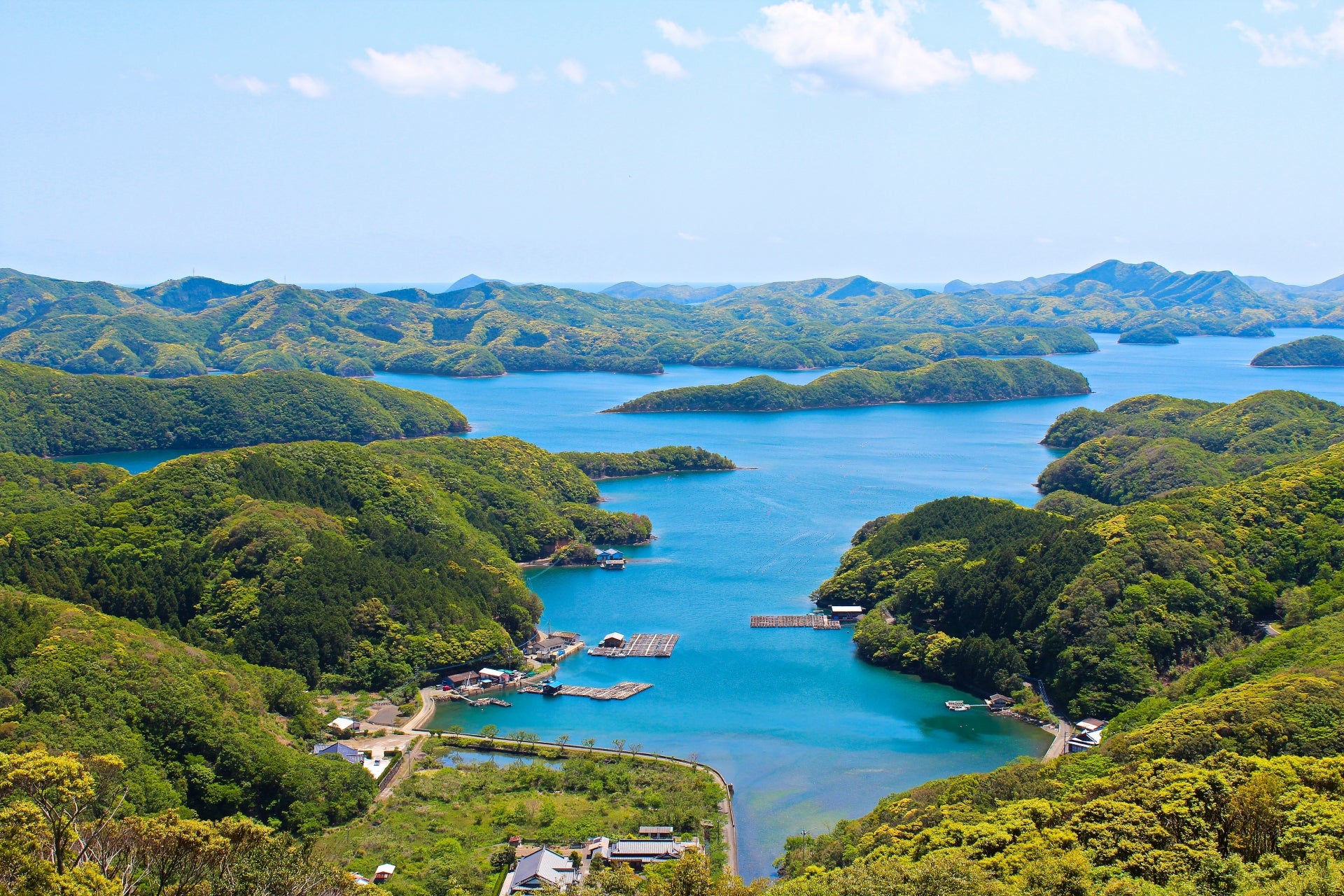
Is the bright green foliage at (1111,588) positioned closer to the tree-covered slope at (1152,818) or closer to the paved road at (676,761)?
the tree-covered slope at (1152,818)

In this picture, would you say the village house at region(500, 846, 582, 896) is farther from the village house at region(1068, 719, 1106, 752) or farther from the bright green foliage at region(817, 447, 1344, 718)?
the bright green foliage at region(817, 447, 1344, 718)

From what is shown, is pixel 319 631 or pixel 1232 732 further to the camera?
pixel 319 631

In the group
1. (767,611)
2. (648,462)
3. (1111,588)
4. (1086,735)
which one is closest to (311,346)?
(648,462)

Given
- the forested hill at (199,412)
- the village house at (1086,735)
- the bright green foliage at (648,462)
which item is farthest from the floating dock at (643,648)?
the forested hill at (199,412)

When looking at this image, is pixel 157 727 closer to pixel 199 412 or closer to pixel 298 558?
pixel 298 558

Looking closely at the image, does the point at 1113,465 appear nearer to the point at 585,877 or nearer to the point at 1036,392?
the point at 585,877

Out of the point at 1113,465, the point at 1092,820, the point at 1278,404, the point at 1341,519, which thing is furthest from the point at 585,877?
the point at 1278,404
